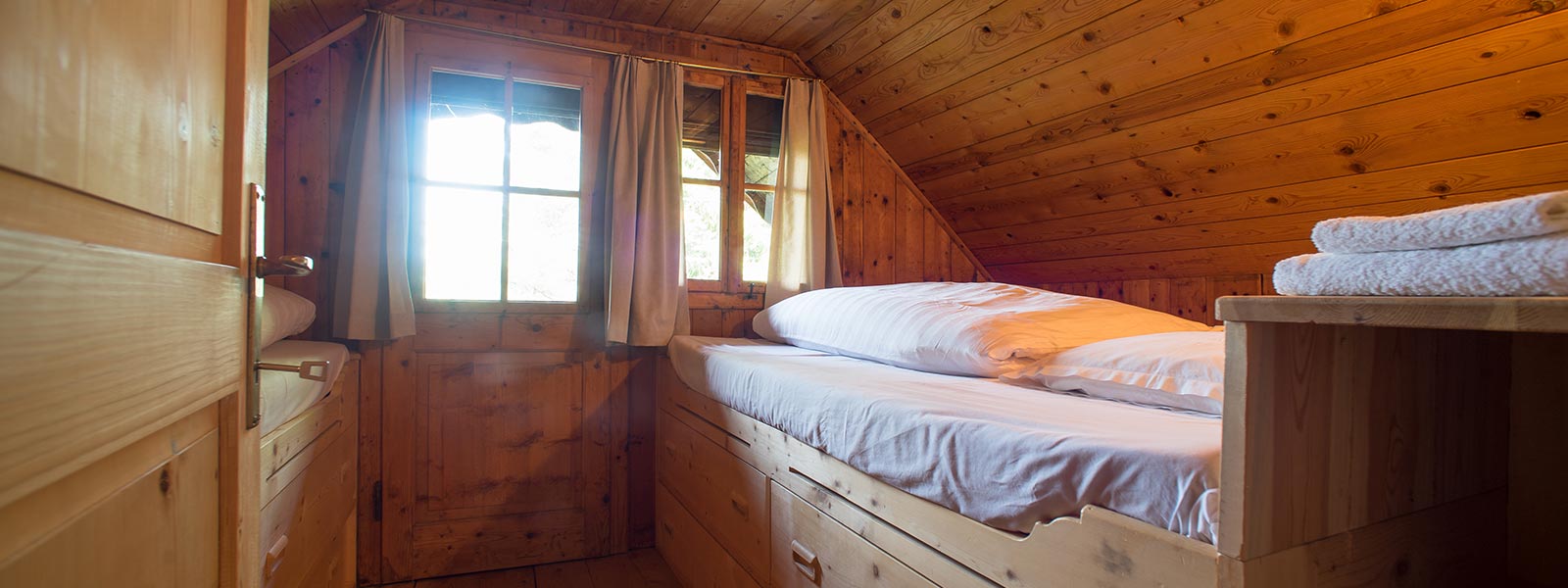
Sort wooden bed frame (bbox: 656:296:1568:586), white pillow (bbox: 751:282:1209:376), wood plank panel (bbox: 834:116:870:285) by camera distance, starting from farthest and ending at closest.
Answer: wood plank panel (bbox: 834:116:870:285) < white pillow (bbox: 751:282:1209:376) < wooden bed frame (bbox: 656:296:1568:586)

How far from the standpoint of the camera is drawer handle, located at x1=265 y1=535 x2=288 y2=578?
1.20 m

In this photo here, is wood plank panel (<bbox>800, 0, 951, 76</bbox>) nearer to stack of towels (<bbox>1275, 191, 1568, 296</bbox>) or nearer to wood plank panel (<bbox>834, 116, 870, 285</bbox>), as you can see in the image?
wood plank panel (<bbox>834, 116, 870, 285</bbox>)

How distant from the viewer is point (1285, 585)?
655 millimetres

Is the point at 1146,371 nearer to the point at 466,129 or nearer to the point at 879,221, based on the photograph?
the point at 879,221

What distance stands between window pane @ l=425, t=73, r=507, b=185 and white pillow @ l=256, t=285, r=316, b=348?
2.00 ft

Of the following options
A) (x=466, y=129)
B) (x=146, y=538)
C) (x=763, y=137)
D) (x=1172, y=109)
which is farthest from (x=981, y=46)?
(x=146, y=538)

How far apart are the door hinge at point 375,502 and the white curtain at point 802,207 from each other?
146cm

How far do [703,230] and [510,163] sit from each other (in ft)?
2.39

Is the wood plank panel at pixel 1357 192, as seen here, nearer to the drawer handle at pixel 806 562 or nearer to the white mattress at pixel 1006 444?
the white mattress at pixel 1006 444

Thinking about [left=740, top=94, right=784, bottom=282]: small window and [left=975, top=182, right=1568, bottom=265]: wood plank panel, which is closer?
[left=975, top=182, right=1568, bottom=265]: wood plank panel

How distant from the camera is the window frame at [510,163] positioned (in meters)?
2.31

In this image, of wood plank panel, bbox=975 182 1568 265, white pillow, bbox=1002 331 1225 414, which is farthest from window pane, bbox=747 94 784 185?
white pillow, bbox=1002 331 1225 414

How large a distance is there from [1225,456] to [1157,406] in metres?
0.50

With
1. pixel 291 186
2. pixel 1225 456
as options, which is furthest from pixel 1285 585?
pixel 291 186
